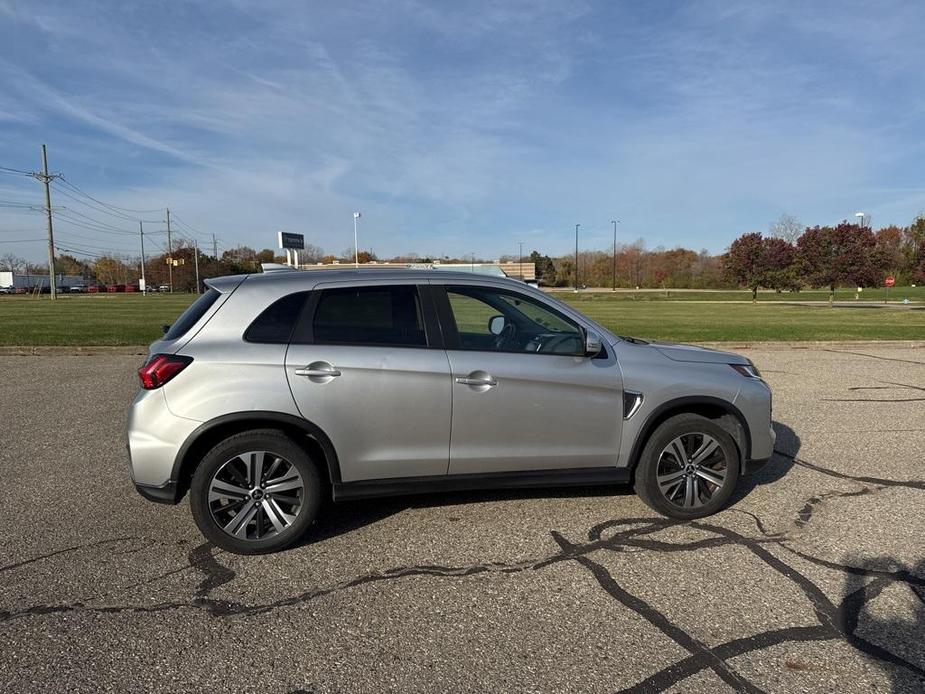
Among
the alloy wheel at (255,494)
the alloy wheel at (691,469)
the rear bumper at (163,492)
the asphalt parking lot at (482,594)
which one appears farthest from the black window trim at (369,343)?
the alloy wheel at (691,469)

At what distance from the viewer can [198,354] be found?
3.58m

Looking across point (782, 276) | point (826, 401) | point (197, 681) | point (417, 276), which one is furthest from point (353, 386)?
point (782, 276)

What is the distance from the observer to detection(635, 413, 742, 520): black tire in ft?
13.6

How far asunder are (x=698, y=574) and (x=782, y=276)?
1902 inches

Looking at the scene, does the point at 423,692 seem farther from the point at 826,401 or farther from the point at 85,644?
the point at 826,401

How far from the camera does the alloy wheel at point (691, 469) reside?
4.17 meters

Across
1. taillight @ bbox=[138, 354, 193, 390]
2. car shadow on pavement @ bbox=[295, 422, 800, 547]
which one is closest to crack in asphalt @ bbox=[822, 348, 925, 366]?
car shadow on pavement @ bbox=[295, 422, 800, 547]

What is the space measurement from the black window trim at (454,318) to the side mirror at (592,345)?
37mm

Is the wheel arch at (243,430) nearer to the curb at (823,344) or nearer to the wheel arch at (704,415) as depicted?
the wheel arch at (704,415)

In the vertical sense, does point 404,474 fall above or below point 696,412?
below

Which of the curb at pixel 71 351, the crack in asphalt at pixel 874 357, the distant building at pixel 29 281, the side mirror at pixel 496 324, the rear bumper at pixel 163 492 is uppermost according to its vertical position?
the distant building at pixel 29 281

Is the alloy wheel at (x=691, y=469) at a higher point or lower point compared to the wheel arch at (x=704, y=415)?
lower

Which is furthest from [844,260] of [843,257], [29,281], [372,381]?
[29,281]

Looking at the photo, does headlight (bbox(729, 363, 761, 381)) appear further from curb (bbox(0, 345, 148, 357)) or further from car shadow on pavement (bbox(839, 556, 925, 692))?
curb (bbox(0, 345, 148, 357))
